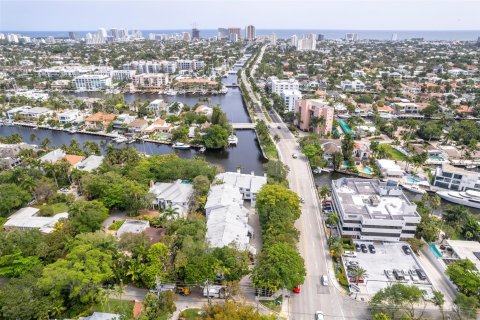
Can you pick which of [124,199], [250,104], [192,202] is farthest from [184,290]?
[250,104]

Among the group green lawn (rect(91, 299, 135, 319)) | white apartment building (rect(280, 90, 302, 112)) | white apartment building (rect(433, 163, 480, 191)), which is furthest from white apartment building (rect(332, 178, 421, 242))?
white apartment building (rect(280, 90, 302, 112))

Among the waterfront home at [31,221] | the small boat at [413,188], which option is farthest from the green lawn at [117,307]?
the small boat at [413,188]

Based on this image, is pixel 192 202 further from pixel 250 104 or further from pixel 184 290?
pixel 250 104

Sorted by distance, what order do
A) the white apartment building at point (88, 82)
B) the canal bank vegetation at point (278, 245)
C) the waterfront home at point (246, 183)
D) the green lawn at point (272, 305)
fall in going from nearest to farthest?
the canal bank vegetation at point (278, 245) < the green lawn at point (272, 305) < the waterfront home at point (246, 183) < the white apartment building at point (88, 82)

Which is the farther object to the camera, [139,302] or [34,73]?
[34,73]

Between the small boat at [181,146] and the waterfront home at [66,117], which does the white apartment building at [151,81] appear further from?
the small boat at [181,146]

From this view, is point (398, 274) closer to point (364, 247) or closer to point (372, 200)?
point (364, 247)
